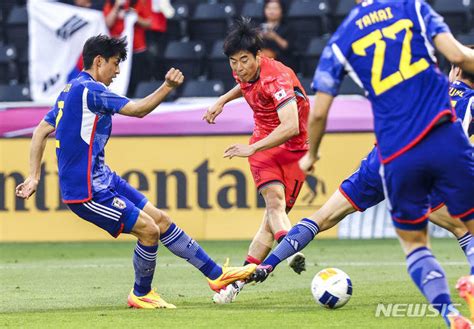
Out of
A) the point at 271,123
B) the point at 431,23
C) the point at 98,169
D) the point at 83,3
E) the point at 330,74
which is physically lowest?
the point at 83,3

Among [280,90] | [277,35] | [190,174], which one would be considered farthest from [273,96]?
[277,35]

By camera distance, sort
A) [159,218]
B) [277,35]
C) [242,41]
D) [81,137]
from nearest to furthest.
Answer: [81,137] → [159,218] → [242,41] → [277,35]

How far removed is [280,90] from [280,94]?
4 centimetres

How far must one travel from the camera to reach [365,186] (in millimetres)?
8430

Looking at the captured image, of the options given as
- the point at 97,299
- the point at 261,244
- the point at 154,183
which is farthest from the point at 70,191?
the point at 154,183

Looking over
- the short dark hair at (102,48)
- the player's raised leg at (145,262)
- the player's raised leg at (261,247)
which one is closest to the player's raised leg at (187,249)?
the player's raised leg at (145,262)

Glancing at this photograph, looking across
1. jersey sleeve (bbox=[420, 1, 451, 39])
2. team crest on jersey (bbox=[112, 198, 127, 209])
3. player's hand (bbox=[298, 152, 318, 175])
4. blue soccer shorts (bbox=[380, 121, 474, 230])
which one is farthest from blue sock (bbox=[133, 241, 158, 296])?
jersey sleeve (bbox=[420, 1, 451, 39])

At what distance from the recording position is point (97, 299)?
912 cm

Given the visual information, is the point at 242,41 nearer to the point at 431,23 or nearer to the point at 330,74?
the point at 330,74

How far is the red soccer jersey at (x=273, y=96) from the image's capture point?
9.02 meters

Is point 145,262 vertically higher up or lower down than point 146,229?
lower down

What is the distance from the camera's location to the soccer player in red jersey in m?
8.88

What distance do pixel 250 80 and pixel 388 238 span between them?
5.76 meters

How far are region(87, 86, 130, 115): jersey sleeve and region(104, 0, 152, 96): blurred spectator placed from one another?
7.62 m
